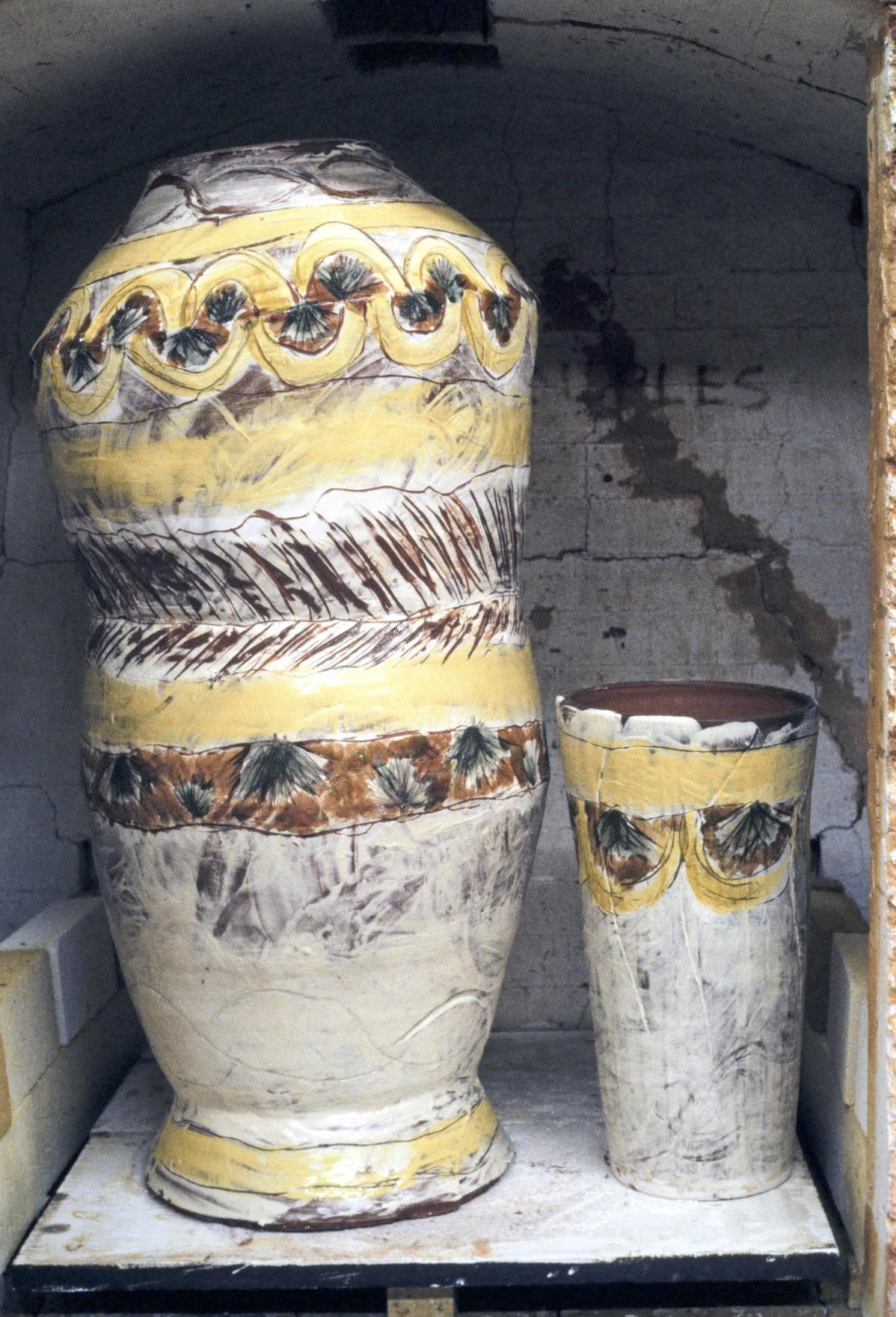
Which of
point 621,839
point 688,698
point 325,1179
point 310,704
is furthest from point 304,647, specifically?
point 325,1179

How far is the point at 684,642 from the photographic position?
10.7 ft

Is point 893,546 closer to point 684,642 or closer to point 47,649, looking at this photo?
point 684,642

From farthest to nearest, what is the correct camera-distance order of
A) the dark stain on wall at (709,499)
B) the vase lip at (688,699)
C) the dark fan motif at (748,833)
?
the dark stain on wall at (709,499) < the vase lip at (688,699) < the dark fan motif at (748,833)

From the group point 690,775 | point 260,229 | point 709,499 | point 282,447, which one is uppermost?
point 260,229

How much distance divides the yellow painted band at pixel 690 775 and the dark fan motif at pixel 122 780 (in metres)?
0.70

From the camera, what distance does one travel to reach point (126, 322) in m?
2.34

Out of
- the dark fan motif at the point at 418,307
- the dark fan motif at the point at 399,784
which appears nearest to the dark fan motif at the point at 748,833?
the dark fan motif at the point at 399,784

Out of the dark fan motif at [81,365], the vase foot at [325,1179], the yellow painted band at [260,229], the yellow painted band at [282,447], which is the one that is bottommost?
the vase foot at [325,1179]

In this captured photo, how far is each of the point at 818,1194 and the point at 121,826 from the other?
4.16 feet

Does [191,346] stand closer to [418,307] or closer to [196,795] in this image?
[418,307]

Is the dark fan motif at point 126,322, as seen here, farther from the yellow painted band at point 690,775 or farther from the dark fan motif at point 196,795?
the yellow painted band at point 690,775

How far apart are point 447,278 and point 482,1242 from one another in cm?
147

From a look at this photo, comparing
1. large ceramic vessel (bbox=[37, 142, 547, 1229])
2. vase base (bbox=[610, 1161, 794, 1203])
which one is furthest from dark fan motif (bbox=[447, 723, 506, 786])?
vase base (bbox=[610, 1161, 794, 1203])

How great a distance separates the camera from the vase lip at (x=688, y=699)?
2598mm
